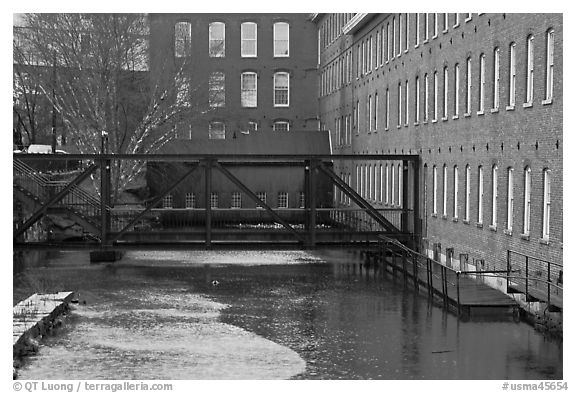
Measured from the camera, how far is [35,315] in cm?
2472

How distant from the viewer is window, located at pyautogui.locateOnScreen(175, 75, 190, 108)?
4991 cm

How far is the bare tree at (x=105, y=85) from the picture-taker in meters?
46.1

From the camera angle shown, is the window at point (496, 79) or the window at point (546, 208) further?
the window at point (496, 79)

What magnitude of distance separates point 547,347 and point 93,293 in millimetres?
14243

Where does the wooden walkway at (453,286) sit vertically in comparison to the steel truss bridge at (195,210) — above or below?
below

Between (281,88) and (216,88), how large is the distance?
6.16 meters

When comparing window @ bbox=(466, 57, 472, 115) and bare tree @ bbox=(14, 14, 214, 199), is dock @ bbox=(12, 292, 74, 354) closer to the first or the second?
window @ bbox=(466, 57, 472, 115)

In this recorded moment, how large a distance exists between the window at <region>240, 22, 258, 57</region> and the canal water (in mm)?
39466

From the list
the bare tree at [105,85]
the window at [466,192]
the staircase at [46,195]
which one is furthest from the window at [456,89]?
the bare tree at [105,85]

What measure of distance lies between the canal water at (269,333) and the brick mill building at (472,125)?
2519 millimetres

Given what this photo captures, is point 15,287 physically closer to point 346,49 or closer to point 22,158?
point 22,158

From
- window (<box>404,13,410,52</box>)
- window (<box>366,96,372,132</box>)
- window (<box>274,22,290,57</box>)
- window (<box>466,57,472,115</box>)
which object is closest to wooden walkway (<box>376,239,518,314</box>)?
window (<box>466,57,472,115</box>)

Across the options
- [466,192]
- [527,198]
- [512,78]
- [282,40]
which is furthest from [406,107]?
[282,40]

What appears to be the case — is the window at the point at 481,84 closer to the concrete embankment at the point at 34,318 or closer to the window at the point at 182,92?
the concrete embankment at the point at 34,318
